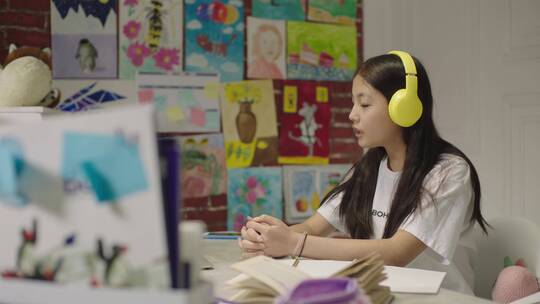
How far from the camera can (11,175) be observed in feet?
2.17

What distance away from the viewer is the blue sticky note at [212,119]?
2.74 meters

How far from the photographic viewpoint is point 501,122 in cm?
267

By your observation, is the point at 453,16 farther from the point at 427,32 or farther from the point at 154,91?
the point at 154,91

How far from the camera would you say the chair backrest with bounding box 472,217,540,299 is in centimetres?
156

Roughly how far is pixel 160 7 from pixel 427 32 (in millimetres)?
1256

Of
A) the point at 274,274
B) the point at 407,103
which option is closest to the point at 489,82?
the point at 407,103

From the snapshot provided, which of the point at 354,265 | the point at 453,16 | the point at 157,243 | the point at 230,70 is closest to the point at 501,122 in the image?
the point at 453,16

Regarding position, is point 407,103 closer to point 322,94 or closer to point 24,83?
point 24,83

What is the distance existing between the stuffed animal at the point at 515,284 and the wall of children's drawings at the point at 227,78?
1.42 m

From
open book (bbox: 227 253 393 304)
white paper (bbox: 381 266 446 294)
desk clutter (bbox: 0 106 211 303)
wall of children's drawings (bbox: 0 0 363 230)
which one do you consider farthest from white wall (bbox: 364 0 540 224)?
desk clutter (bbox: 0 106 211 303)

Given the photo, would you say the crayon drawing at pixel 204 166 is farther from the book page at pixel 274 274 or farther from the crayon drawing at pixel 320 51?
the book page at pixel 274 274

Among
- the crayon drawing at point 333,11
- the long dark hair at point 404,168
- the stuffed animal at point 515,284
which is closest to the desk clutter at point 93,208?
the stuffed animal at point 515,284

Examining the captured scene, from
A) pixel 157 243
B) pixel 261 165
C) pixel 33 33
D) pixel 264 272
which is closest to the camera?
pixel 157 243

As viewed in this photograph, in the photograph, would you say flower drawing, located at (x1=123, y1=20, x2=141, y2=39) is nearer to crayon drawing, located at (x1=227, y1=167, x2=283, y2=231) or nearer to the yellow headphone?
crayon drawing, located at (x1=227, y1=167, x2=283, y2=231)
